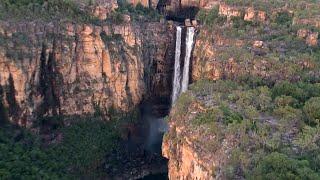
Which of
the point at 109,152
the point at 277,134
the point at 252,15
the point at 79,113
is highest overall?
the point at 252,15

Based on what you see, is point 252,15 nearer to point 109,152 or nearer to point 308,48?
point 308,48

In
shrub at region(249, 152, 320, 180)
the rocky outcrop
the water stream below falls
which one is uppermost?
the rocky outcrop

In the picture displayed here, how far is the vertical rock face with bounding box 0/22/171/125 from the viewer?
1238 inches

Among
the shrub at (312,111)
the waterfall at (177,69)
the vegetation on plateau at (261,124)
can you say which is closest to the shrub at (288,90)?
the vegetation on plateau at (261,124)

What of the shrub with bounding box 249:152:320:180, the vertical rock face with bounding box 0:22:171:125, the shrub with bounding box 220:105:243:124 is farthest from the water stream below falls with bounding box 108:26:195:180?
the shrub with bounding box 249:152:320:180

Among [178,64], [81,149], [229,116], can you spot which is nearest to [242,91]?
[229,116]

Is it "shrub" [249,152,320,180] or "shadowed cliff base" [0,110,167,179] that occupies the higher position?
"shrub" [249,152,320,180]

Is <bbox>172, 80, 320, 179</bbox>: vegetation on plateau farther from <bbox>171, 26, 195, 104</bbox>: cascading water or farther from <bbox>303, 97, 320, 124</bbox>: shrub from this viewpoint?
<bbox>171, 26, 195, 104</bbox>: cascading water

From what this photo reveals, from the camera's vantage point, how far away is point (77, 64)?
111 feet

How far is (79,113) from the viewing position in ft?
113

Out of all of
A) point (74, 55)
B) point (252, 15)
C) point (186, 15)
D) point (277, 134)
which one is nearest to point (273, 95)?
point (277, 134)

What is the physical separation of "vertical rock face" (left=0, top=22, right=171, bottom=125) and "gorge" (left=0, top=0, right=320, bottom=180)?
7 centimetres

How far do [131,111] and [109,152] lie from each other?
3.60m

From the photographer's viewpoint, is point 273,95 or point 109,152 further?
point 109,152
